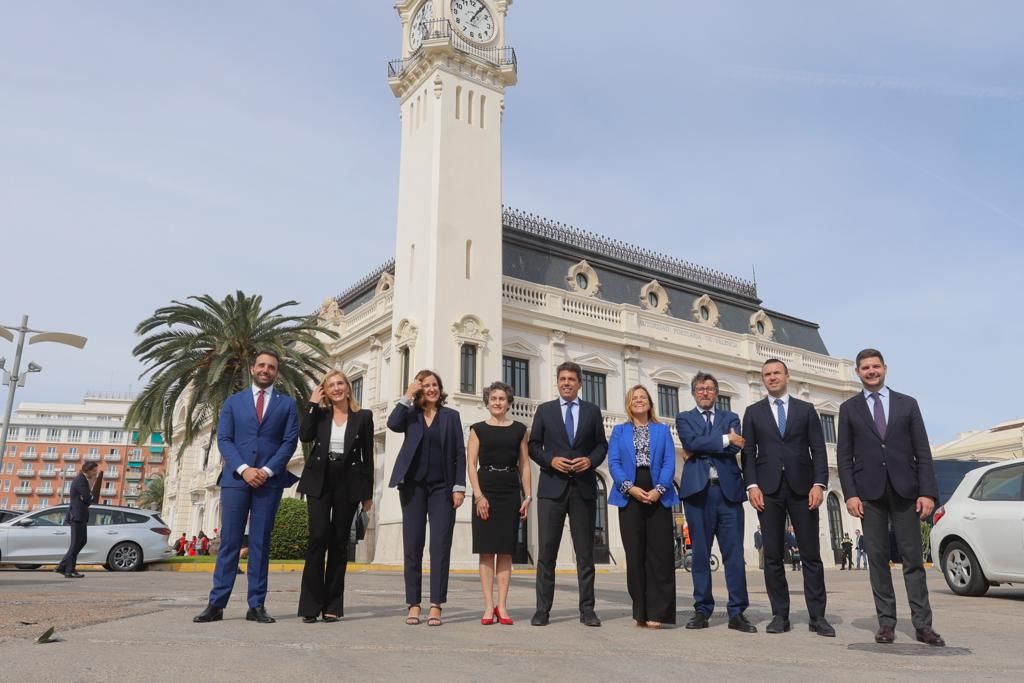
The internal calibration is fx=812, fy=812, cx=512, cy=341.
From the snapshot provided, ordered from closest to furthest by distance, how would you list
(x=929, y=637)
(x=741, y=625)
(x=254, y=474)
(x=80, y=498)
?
(x=929, y=637)
(x=254, y=474)
(x=741, y=625)
(x=80, y=498)

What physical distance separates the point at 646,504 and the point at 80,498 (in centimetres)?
1058

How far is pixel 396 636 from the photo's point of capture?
527 cm

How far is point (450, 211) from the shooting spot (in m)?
25.4

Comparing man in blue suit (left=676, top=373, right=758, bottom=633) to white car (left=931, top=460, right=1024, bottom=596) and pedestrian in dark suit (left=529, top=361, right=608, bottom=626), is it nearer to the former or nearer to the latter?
pedestrian in dark suit (left=529, top=361, right=608, bottom=626)

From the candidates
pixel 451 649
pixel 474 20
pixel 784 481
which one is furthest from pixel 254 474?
pixel 474 20

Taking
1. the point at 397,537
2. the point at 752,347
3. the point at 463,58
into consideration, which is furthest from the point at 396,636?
the point at 752,347

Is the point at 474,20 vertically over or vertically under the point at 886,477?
over

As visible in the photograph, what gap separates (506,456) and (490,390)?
1.85 ft

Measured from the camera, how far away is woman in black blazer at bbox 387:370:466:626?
6.35 m

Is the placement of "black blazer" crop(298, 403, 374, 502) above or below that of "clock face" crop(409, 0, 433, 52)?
below

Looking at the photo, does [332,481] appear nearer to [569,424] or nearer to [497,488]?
[497,488]

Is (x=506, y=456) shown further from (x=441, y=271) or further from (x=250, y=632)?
(x=441, y=271)

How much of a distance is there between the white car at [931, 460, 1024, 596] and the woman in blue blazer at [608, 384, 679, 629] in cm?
488

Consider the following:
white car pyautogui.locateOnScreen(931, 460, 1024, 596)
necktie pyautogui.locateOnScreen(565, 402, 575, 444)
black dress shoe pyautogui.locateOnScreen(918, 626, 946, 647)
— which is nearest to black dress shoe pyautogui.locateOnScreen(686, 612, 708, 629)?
black dress shoe pyautogui.locateOnScreen(918, 626, 946, 647)
